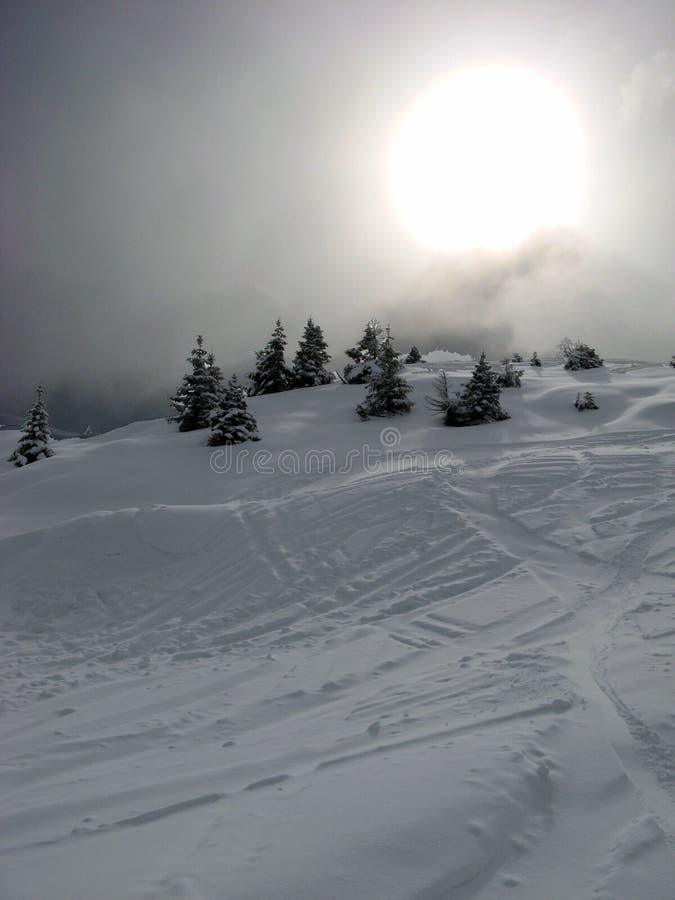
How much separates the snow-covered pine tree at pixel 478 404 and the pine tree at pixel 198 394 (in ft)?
39.6

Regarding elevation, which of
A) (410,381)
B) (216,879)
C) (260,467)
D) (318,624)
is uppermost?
(410,381)

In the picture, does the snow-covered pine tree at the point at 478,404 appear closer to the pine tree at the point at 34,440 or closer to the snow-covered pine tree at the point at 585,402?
the snow-covered pine tree at the point at 585,402

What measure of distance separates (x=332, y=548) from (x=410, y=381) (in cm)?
1809

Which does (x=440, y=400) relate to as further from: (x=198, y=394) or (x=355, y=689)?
(x=355, y=689)

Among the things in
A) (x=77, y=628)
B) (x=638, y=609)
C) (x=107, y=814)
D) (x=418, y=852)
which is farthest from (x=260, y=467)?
(x=418, y=852)

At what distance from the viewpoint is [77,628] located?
26.2 ft

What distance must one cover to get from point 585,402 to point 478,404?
178 inches

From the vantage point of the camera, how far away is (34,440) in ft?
80.7

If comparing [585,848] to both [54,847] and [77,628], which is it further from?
[77,628]

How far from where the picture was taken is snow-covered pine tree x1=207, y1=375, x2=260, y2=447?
19859 mm

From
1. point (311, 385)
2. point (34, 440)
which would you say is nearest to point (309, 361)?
point (311, 385)

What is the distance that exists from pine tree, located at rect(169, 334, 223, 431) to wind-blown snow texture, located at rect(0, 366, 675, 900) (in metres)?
11.4

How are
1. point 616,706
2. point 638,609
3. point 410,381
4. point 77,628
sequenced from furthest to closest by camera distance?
1. point 410,381
2. point 77,628
3. point 638,609
4. point 616,706

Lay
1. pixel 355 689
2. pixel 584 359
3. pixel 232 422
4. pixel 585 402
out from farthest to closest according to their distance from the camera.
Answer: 1. pixel 584 359
2. pixel 585 402
3. pixel 232 422
4. pixel 355 689
